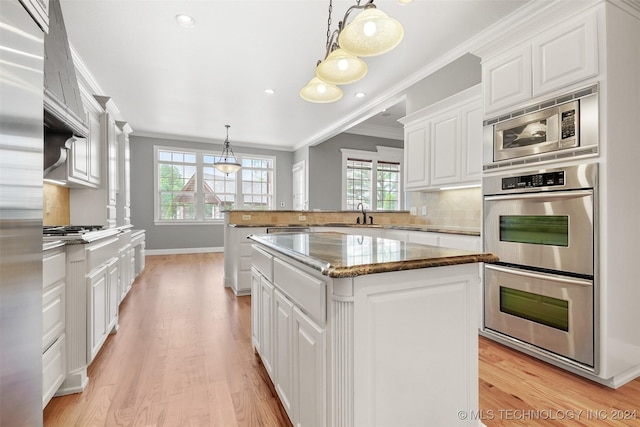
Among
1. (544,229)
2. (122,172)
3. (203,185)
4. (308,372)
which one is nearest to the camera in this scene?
(308,372)

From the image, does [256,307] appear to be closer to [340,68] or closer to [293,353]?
[293,353]

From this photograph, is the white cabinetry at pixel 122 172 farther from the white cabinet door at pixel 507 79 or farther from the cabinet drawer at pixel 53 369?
the white cabinet door at pixel 507 79

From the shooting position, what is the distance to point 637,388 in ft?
5.92

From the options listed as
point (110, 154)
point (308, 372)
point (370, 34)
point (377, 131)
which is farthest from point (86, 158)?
point (377, 131)

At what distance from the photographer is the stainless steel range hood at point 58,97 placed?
1.80 metres

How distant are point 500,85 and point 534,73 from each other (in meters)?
Answer: 0.26

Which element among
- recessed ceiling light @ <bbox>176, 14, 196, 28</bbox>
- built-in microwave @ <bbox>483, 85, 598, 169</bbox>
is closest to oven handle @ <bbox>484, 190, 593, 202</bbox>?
built-in microwave @ <bbox>483, 85, 598, 169</bbox>

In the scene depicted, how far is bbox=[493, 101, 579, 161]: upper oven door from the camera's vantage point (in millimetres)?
1942

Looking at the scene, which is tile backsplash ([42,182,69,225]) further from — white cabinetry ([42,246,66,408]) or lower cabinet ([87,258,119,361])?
white cabinetry ([42,246,66,408])

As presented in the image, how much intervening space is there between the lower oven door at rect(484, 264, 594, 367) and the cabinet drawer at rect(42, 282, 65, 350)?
292cm

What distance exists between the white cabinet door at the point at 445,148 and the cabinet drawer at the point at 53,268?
3282mm

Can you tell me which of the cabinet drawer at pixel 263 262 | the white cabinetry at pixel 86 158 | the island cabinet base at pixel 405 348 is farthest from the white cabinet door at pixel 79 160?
the island cabinet base at pixel 405 348

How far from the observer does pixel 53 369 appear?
1.61 meters

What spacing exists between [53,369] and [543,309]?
304 centimetres
